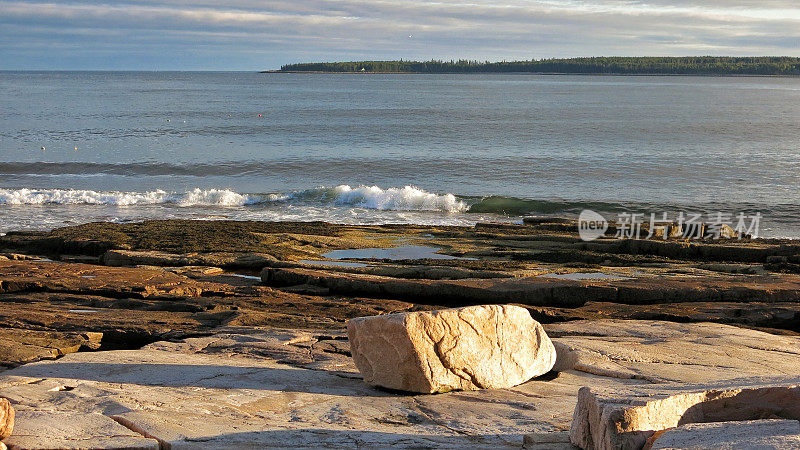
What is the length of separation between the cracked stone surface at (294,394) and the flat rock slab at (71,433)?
0.09m

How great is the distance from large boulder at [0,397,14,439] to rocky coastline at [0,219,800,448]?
0.20ft

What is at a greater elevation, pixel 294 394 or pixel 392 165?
pixel 294 394

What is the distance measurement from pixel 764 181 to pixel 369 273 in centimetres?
2493

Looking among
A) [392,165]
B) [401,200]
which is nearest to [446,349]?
[401,200]

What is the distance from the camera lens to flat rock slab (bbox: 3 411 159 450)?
4.99 m

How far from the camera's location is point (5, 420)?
16.7ft

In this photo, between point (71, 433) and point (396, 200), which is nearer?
point (71, 433)

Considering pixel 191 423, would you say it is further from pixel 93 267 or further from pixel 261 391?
pixel 93 267

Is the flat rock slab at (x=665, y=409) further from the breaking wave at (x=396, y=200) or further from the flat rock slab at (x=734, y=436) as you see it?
the breaking wave at (x=396, y=200)

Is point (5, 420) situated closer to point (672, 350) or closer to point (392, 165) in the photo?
point (672, 350)

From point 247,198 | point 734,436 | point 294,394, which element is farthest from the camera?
point 247,198

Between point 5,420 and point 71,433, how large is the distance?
42 centimetres

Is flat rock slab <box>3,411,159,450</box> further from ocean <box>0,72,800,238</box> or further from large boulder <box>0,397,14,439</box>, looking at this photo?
ocean <box>0,72,800,238</box>

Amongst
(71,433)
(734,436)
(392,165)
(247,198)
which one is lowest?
(247,198)
